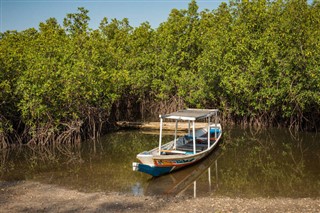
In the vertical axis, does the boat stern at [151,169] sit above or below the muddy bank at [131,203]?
above

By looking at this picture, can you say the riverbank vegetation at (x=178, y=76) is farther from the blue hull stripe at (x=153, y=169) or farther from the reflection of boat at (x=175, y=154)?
the blue hull stripe at (x=153, y=169)

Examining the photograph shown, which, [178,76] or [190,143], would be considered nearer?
[190,143]

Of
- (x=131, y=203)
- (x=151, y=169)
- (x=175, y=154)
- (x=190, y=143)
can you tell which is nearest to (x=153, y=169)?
(x=151, y=169)

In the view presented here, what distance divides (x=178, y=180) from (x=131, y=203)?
138 inches

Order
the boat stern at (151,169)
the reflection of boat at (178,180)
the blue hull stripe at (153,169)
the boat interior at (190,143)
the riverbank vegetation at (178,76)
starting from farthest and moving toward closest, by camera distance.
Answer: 1. the riverbank vegetation at (178,76)
2. the boat interior at (190,143)
3. the blue hull stripe at (153,169)
4. the boat stern at (151,169)
5. the reflection of boat at (178,180)

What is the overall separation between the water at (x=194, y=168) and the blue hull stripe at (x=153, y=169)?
0.86 feet

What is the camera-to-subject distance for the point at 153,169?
44.9 feet

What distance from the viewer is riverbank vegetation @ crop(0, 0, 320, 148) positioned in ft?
64.4

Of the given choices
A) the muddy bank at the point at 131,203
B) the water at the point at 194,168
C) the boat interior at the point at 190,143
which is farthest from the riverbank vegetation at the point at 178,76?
the muddy bank at the point at 131,203

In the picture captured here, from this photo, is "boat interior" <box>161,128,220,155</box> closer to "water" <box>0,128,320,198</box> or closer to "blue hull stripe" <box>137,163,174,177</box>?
"water" <box>0,128,320,198</box>

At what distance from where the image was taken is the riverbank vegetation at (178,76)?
19.6 meters

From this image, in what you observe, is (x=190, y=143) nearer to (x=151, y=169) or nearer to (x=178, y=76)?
(x=151, y=169)

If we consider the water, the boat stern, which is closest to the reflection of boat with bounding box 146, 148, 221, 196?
the water

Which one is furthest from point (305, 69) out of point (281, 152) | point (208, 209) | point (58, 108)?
point (58, 108)
